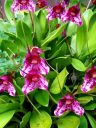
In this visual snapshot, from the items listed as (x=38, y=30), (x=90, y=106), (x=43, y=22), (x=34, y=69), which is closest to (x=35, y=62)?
(x=34, y=69)

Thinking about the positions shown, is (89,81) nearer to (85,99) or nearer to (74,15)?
(85,99)

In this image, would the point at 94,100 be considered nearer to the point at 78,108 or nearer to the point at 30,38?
the point at 78,108

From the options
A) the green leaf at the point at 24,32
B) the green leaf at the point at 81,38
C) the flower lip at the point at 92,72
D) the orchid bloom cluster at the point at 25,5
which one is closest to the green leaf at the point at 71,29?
the green leaf at the point at 81,38

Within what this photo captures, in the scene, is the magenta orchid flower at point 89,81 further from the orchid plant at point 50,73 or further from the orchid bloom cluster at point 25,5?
the orchid bloom cluster at point 25,5

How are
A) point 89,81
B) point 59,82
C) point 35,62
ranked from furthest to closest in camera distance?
point 59,82 → point 89,81 → point 35,62

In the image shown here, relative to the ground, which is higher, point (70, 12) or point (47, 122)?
point (70, 12)

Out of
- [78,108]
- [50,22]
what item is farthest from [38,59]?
[50,22]
